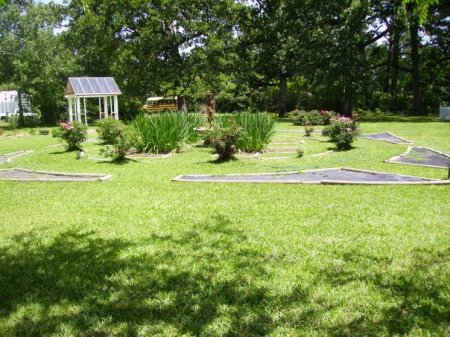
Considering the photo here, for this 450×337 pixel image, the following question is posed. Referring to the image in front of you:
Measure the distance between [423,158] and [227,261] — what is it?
25.6 feet

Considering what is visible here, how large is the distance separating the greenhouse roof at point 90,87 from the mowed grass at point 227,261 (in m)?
16.4

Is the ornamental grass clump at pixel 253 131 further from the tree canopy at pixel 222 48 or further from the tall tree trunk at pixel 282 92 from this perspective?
the tall tree trunk at pixel 282 92

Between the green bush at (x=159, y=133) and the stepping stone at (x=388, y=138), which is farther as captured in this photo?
the stepping stone at (x=388, y=138)

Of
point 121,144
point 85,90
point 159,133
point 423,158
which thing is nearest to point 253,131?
point 159,133

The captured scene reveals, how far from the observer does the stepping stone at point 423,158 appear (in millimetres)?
9391

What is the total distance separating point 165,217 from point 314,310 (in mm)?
2888

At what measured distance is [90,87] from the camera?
2309 cm

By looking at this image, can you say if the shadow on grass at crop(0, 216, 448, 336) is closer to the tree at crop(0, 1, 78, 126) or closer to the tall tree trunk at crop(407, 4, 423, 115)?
the tree at crop(0, 1, 78, 126)

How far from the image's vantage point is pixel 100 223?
5.42 meters

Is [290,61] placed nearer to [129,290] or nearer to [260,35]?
[260,35]

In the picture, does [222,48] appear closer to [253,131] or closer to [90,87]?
[90,87]

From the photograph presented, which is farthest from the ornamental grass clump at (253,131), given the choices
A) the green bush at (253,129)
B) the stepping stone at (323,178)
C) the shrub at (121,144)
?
the stepping stone at (323,178)

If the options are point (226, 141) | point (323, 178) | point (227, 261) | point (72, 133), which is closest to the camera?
point (227, 261)

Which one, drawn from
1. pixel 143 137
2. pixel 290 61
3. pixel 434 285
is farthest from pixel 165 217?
pixel 290 61
